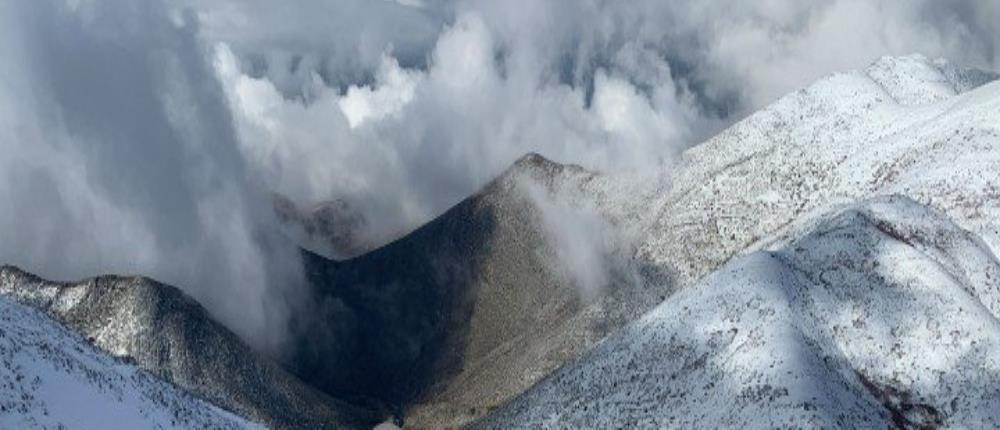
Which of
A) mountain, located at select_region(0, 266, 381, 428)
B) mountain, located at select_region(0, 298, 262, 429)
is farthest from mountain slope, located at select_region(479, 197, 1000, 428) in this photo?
mountain, located at select_region(0, 298, 262, 429)

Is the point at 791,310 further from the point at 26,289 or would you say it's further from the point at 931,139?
the point at 26,289

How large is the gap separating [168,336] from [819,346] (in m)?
102

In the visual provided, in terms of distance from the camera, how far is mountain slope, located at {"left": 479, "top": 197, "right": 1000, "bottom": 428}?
375 feet

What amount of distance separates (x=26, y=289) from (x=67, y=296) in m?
8.10

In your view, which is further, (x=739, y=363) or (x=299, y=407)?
(x=299, y=407)

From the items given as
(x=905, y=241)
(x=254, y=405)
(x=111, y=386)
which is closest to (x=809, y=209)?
(x=905, y=241)

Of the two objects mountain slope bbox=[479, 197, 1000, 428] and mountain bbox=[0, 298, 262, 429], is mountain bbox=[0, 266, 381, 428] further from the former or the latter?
mountain bbox=[0, 298, 262, 429]

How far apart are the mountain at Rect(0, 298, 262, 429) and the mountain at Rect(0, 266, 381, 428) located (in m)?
64.8

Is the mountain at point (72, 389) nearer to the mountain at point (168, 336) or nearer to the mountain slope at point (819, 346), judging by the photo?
the mountain slope at point (819, 346)

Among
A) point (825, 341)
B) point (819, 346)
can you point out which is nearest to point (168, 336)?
point (819, 346)

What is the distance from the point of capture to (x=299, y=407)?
18150 centimetres

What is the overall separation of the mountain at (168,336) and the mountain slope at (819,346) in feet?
139

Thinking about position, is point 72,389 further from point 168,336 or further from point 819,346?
point 168,336

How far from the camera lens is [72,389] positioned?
80.0 m
